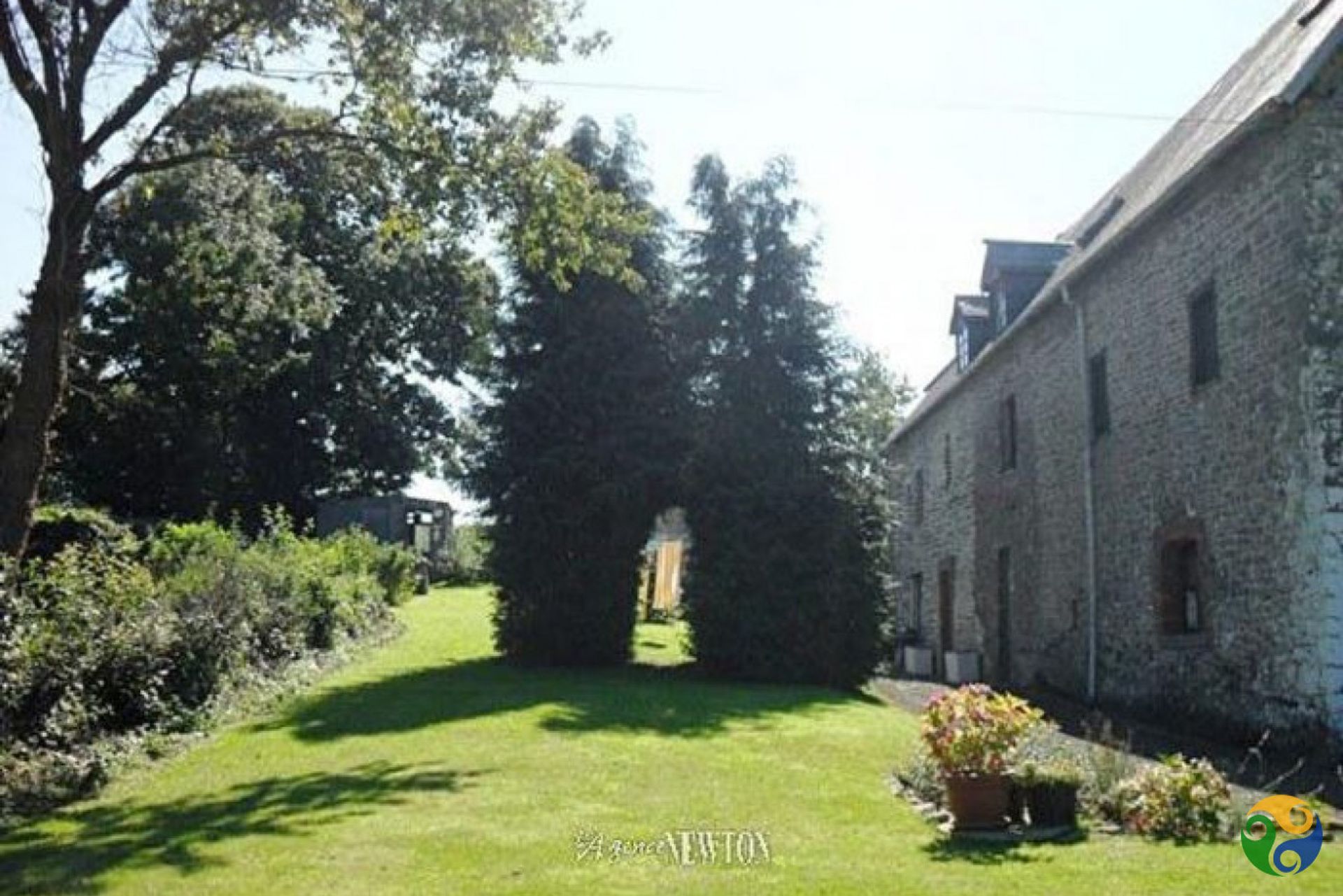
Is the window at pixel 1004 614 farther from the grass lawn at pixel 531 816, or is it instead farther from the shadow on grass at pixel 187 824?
the shadow on grass at pixel 187 824

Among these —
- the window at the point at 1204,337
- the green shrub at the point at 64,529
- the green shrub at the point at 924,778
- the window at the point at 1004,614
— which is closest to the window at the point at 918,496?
the window at the point at 1004,614

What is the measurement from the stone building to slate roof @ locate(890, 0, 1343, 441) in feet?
0.21

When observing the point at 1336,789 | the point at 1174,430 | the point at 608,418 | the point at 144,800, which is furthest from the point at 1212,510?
the point at 144,800

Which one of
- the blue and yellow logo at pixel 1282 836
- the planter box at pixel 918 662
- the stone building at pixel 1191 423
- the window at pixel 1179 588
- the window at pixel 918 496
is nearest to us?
the blue and yellow logo at pixel 1282 836

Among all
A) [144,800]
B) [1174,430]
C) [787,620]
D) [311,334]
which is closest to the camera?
[144,800]

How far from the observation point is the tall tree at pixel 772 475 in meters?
20.9

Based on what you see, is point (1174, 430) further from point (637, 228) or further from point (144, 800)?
point (144, 800)

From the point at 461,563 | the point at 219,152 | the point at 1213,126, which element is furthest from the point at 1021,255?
the point at 461,563

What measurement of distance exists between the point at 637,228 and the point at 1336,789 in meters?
10.0

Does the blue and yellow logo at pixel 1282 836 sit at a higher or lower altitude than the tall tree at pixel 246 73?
lower

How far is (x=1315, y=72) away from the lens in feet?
43.6

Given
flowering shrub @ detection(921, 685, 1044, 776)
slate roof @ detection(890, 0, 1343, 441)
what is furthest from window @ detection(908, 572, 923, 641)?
flowering shrub @ detection(921, 685, 1044, 776)

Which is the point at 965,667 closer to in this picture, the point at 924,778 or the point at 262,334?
the point at 924,778

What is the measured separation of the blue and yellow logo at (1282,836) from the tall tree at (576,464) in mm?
13705
